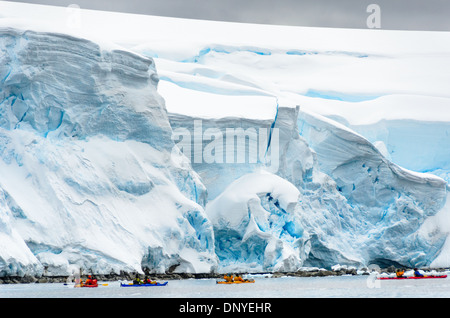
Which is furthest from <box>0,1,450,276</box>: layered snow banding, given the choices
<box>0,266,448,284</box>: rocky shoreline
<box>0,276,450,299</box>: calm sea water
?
<box>0,276,450,299</box>: calm sea water

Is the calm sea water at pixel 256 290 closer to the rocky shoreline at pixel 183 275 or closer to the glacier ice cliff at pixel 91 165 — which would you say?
the rocky shoreline at pixel 183 275

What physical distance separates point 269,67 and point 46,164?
94.0ft

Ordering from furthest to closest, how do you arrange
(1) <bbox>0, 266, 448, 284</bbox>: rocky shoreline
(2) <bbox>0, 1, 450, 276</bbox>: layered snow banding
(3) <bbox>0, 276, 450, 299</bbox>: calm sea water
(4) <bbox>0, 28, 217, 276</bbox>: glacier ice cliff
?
(2) <bbox>0, 1, 450, 276</bbox>: layered snow banding, (4) <bbox>0, 28, 217, 276</bbox>: glacier ice cliff, (1) <bbox>0, 266, 448, 284</bbox>: rocky shoreline, (3) <bbox>0, 276, 450, 299</bbox>: calm sea water

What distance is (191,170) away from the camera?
3234 cm

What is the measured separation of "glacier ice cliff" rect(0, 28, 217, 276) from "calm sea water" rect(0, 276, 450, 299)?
153cm

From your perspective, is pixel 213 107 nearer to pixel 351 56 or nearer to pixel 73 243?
pixel 73 243

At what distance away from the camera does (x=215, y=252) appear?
33.2m

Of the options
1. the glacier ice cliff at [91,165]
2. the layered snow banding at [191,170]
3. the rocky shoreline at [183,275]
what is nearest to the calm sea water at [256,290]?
the rocky shoreline at [183,275]

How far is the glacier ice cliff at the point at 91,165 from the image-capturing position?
27.4m

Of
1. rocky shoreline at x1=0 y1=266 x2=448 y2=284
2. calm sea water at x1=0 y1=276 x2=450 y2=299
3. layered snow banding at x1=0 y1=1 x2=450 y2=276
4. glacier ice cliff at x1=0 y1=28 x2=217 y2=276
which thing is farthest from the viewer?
layered snow banding at x1=0 y1=1 x2=450 y2=276

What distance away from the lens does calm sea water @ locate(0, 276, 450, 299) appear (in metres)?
21.6

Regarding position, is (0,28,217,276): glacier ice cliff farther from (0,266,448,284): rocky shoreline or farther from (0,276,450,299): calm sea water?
(0,276,450,299): calm sea water

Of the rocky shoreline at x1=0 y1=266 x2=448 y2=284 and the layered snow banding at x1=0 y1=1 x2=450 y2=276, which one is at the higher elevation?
the layered snow banding at x1=0 y1=1 x2=450 y2=276

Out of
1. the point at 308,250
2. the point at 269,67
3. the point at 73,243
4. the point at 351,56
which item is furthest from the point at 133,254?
the point at 351,56
